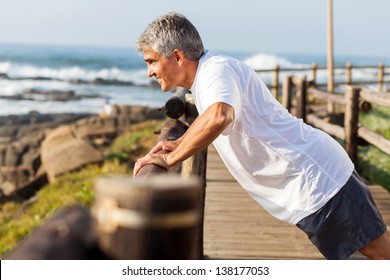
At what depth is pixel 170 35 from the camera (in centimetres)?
256

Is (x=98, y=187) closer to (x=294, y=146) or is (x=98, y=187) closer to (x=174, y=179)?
(x=174, y=179)

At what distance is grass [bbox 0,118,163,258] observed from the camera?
9.24 meters

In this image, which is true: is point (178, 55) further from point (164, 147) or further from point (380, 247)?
point (380, 247)

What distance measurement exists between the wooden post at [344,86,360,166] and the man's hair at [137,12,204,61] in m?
5.46

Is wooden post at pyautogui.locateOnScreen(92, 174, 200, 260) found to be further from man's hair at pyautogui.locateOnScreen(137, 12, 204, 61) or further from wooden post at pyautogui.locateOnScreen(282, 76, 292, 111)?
wooden post at pyautogui.locateOnScreen(282, 76, 292, 111)

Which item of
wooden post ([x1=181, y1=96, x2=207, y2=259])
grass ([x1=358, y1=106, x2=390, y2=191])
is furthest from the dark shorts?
grass ([x1=358, y1=106, x2=390, y2=191])

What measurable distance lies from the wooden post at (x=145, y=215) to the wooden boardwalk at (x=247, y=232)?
11.4 ft

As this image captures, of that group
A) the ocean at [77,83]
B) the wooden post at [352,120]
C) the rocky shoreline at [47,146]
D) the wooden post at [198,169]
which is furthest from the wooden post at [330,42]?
the ocean at [77,83]

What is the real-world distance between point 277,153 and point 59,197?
816cm

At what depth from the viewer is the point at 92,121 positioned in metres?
23.9

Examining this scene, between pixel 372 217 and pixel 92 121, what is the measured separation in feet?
70.2

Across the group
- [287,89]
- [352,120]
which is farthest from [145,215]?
[287,89]

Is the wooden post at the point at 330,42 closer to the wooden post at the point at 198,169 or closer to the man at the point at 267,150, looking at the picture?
the wooden post at the point at 198,169
